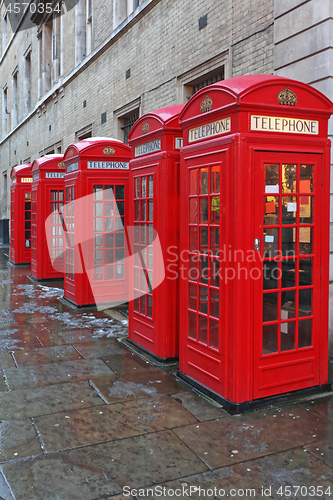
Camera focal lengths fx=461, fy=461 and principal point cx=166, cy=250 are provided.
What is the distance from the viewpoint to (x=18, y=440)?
3486 mm

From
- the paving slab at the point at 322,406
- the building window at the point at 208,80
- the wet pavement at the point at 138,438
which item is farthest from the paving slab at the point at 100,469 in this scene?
the building window at the point at 208,80

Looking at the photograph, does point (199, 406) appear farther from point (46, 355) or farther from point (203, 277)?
point (46, 355)

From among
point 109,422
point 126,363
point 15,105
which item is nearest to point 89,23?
point 126,363

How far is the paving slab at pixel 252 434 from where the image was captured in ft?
10.8

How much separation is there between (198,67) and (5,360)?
244 inches

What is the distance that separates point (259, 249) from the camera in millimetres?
3990

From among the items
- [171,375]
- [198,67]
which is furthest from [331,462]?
[198,67]

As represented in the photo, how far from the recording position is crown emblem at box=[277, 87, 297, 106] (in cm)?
400

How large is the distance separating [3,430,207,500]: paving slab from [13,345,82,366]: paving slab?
2.23 meters

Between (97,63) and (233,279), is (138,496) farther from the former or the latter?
(97,63)

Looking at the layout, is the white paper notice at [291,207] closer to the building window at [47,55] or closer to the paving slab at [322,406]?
the paving slab at [322,406]

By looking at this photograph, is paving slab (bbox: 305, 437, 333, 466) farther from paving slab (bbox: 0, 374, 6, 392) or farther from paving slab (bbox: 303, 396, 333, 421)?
paving slab (bbox: 0, 374, 6, 392)

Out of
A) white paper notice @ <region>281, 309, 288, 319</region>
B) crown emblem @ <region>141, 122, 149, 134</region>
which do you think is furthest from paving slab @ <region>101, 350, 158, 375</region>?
crown emblem @ <region>141, 122, 149, 134</region>

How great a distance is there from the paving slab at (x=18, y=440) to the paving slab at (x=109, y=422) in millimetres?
66
